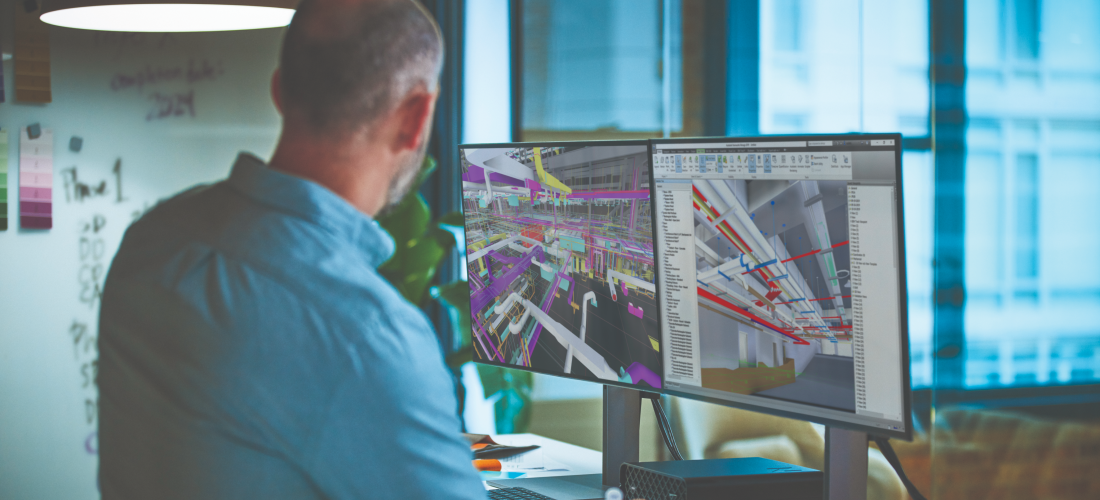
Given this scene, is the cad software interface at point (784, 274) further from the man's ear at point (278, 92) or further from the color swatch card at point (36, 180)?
the color swatch card at point (36, 180)

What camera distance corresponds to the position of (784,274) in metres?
1.13

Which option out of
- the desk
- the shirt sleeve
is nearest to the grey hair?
the shirt sleeve

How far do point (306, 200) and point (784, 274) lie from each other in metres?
0.65

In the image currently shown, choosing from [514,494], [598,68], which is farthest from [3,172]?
[514,494]

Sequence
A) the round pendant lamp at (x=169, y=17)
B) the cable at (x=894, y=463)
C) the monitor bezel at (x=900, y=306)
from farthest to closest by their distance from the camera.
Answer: the round pendant lamp at (x=169, y=17)
the cable at (x=894, y=463)
the monitor bezel at (x=900, y=306)

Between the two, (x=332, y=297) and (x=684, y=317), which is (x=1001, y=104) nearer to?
(x=684, y=317)

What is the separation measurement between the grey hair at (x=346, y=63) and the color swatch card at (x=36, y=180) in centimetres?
207

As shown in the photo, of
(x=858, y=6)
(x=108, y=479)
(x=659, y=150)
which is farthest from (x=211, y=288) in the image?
(x=858, y=6)

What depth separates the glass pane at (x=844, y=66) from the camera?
2.00 m

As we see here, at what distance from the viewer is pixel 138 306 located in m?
0.70

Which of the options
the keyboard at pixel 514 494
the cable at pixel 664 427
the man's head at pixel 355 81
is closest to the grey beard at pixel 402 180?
the man's head at pixel 355 81

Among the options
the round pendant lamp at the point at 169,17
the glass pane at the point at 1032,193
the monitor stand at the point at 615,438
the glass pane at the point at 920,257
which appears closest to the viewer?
the monitor stand at the point at 615,438

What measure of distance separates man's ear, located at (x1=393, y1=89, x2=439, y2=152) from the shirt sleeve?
20 cm

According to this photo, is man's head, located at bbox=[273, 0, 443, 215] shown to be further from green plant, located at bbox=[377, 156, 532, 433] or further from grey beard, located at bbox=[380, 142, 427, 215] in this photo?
green plant, located at bbox=[377, 156, 532, 433]
